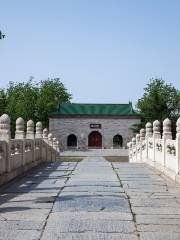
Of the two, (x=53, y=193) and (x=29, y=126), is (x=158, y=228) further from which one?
(x=29, y=126)

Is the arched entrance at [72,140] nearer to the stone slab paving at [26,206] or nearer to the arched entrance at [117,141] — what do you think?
the arched entrance at [117,141]

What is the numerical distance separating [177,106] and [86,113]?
42.9 feet

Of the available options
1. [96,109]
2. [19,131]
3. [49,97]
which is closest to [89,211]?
[19,131]

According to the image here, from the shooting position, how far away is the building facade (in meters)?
57.8

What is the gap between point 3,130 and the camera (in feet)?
35.2

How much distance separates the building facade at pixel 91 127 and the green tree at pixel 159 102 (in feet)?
11.9

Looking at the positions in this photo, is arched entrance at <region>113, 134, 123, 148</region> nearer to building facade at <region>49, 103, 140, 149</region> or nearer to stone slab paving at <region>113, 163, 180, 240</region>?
building facade at <region>49, 103, 140, 149</region>

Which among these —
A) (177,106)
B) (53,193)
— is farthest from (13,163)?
(177,106)

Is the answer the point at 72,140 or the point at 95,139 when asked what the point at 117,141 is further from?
the point at 72,140

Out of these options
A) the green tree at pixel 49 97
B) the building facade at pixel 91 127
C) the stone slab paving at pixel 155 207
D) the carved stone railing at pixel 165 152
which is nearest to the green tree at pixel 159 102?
the building facade at pixel 91 127

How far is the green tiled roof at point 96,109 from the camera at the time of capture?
192 feet

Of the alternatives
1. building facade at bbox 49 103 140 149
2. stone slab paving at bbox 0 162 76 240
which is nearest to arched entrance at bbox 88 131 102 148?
building facade at bbox 49 103 140 149

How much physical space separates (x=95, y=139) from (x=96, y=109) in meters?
4.09

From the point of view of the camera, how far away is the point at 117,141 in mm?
59500
